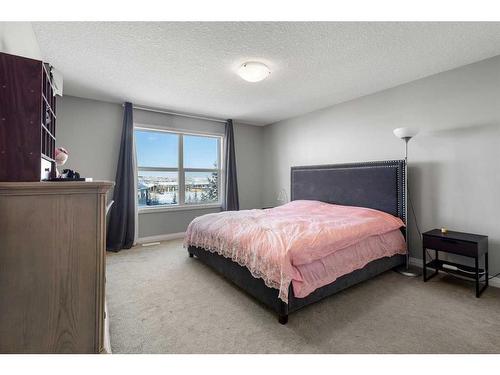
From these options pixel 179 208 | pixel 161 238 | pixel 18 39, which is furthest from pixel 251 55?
pixel 161 238

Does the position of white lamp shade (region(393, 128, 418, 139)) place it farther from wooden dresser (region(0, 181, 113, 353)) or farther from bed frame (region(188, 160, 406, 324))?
wooden dresser (region(0, 181, 113, 353))

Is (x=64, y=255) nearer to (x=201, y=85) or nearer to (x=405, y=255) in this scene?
(x=201, y=85)

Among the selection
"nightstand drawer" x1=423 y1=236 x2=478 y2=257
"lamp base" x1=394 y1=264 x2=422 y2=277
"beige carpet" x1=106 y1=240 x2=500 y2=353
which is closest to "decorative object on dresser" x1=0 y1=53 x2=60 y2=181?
"beige carpet" x1=106 y1=240 x2=500 y2=353

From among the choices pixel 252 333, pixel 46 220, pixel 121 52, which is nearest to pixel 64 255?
pixel 46 220

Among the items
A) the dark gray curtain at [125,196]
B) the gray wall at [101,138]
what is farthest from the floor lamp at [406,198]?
the dark gray curtain at [125,196]

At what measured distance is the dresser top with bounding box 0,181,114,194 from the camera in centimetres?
94

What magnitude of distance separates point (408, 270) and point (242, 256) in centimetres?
223

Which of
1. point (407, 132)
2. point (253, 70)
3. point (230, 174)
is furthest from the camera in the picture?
point (230, 174)

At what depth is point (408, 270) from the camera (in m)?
2.93

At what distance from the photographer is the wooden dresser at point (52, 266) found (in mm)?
955

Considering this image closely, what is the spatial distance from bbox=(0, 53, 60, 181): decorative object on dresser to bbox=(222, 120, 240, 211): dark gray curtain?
3811mm

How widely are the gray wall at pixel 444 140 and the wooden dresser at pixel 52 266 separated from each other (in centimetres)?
355

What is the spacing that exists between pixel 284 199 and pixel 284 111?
1.84m

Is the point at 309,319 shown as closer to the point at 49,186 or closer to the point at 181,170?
the point at 49,186
